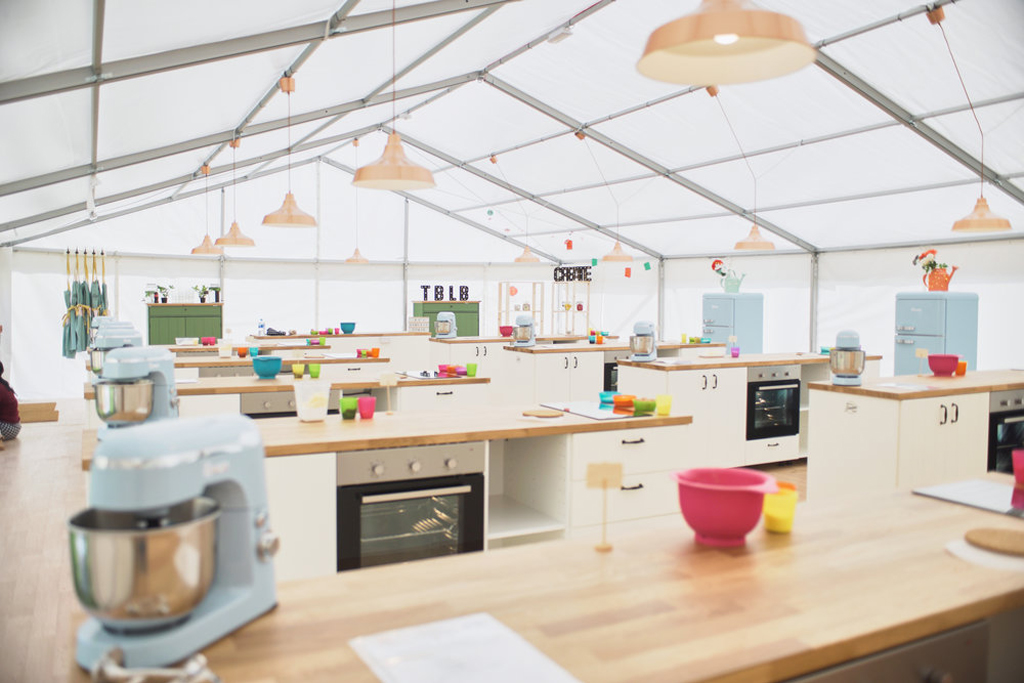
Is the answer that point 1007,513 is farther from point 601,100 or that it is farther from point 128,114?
point 601,100

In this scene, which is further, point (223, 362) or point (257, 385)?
point (223, 362)

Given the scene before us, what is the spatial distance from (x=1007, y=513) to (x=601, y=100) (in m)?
8.18

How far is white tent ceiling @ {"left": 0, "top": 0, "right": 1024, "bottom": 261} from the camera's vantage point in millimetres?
5457

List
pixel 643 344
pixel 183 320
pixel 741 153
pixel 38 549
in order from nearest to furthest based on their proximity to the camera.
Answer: pixel 38 549
pixel 643 344
pixel 741 153
pixel 183 320

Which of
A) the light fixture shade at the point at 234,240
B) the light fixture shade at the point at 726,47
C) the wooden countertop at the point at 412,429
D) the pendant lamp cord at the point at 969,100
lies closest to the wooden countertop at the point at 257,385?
the wooden countertop at the point at 412,429

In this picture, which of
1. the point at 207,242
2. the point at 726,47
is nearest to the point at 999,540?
the point at 726,47

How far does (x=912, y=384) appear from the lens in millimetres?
4883

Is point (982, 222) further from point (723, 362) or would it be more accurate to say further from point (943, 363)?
point (723, 362)

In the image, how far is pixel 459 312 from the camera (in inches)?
556

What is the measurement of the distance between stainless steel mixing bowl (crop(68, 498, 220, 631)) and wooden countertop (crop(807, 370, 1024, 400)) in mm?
4294

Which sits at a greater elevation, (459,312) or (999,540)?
(459,312)

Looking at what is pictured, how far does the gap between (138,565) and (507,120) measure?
33.7ft

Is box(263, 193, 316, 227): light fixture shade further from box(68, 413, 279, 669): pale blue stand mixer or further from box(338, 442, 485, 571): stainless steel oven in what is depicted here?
box(68, 413, 279, 669): pale blue stand mixer

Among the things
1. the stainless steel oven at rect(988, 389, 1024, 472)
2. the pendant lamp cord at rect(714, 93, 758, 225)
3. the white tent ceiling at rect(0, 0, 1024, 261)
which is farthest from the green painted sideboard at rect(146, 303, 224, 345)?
the stainless steel oven at rect(988, 389, 1024, 472)
